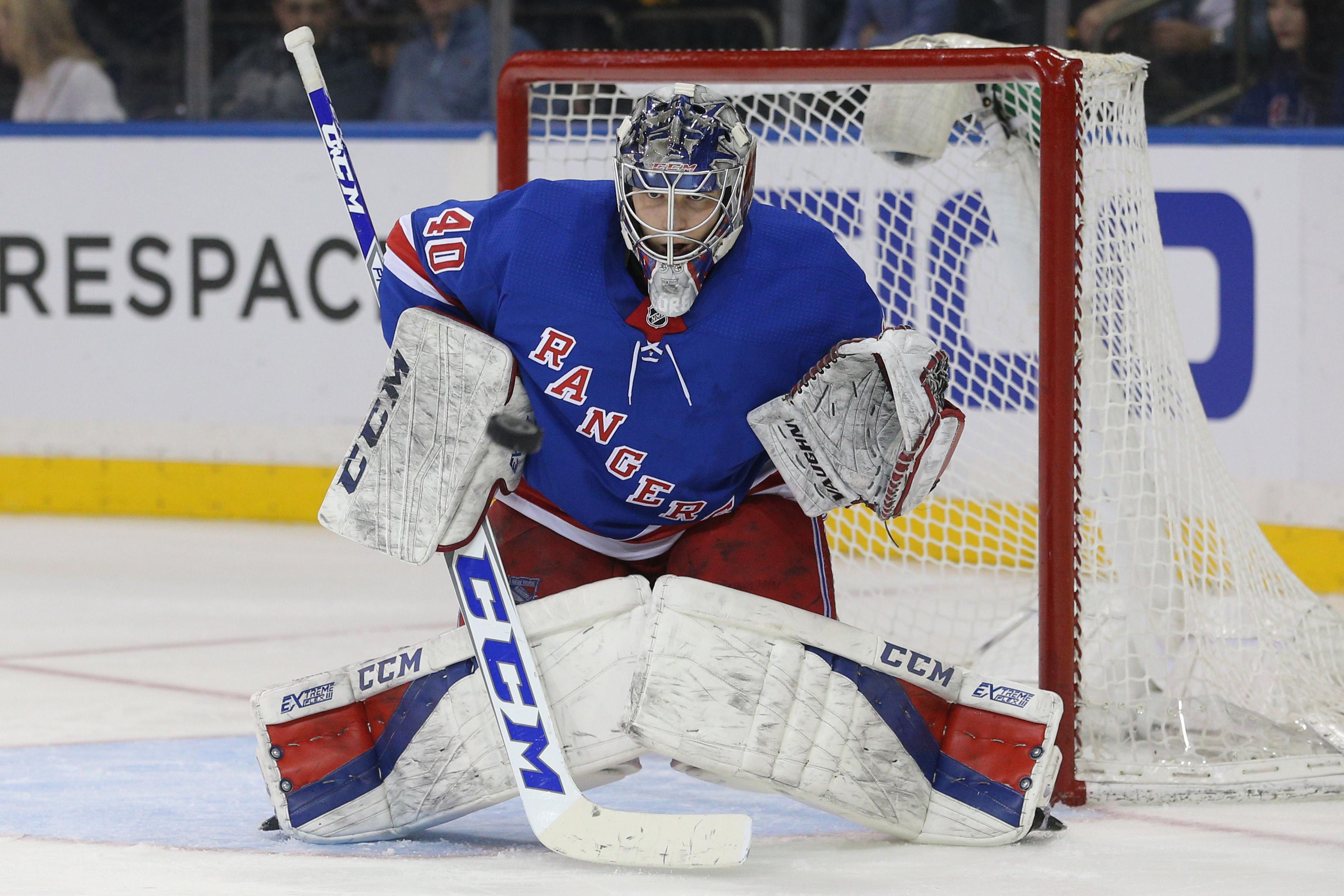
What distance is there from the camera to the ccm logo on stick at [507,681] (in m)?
2.26

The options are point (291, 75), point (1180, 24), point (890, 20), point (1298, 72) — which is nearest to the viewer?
point (1298, 72)

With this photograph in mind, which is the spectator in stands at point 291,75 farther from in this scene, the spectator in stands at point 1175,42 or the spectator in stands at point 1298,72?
the spectator in stands at point 1298,72

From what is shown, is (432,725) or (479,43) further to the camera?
(479,43)

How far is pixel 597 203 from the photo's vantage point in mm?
2422

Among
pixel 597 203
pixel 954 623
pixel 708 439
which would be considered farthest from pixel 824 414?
pixel 954 623

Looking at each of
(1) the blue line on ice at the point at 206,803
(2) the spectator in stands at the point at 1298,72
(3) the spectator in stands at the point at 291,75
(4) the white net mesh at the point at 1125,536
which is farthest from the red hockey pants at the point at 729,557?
(3) the spectator in stands at the point at 291,75

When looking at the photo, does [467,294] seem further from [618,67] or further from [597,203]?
[618,67]

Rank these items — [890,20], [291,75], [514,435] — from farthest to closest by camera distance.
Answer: [291,75] → [890,20] → [514,435]

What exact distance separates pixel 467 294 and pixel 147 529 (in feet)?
10.9

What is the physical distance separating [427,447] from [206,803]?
1.88ft

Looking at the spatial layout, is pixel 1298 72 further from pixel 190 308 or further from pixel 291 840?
pixel 291 840

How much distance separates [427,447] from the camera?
238cm

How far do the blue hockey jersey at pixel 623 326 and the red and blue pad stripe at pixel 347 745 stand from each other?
0.30 m

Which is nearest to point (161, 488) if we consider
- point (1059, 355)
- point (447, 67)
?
point (447, 67)
